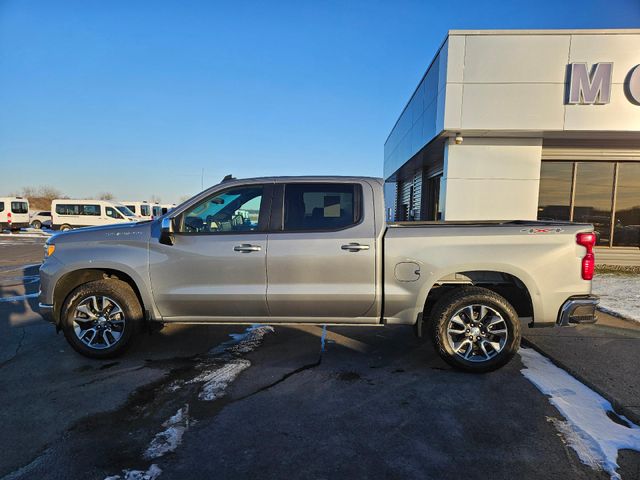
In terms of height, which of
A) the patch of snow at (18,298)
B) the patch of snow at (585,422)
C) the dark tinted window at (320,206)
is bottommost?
the patch of snow at (18,298)

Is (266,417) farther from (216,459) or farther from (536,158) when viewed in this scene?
(536,158)

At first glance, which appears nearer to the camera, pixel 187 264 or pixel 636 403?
pixel 636 403

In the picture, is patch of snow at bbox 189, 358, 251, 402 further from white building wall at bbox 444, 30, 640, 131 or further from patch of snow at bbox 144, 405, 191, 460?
white building wall at bbox 444, 30, 640, 131

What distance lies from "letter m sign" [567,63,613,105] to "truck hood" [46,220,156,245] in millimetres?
9969

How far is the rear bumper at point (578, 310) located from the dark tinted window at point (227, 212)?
3.38m

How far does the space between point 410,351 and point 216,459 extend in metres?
2.75

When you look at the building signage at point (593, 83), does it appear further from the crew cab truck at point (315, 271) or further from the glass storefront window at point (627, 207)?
the crew cab truck at point (315, 271)

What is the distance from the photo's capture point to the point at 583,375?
12.5 feet

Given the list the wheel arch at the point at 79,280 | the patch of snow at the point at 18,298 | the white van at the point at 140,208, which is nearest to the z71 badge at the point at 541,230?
the wheel arch at the point at 79,280

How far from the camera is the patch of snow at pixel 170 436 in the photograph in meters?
2.60

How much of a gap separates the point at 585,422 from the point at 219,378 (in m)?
3.24

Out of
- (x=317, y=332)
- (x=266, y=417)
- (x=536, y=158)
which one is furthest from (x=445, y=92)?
(x=266, y=417)

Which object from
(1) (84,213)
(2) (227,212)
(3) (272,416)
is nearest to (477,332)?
(3) (272,416)

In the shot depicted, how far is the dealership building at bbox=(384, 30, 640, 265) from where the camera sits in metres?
8.96
